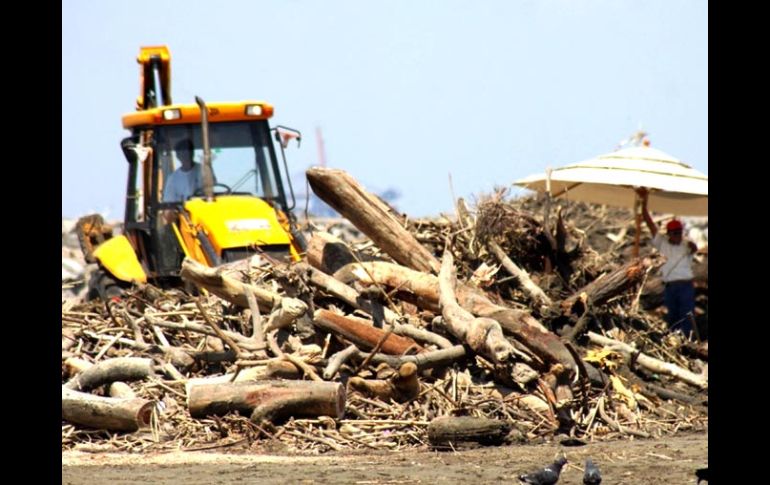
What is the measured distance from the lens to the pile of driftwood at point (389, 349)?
941 cm

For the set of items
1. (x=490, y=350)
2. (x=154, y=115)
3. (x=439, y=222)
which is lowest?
(x=490, y=350)

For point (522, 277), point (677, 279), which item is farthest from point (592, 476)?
point (677, 279)

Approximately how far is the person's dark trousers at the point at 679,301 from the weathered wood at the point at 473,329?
476 cm

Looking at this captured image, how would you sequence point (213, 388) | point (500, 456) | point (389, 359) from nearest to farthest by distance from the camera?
point (500, 456), point (213, 388), point (389, 359)

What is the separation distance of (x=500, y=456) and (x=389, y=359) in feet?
5.96

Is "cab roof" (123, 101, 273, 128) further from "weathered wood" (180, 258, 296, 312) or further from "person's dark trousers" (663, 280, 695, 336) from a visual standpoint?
"person's dark trousers" (663, 280, 695, 336)

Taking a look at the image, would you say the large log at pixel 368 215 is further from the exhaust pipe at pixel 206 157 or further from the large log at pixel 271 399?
the large log at pixel 271 399

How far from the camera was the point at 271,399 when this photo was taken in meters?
9.30

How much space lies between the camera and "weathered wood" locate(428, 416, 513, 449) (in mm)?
9055

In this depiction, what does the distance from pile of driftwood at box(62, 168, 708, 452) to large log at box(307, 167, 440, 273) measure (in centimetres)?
2

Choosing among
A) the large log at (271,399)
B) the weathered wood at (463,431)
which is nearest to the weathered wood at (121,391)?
the large log at (271,399)
